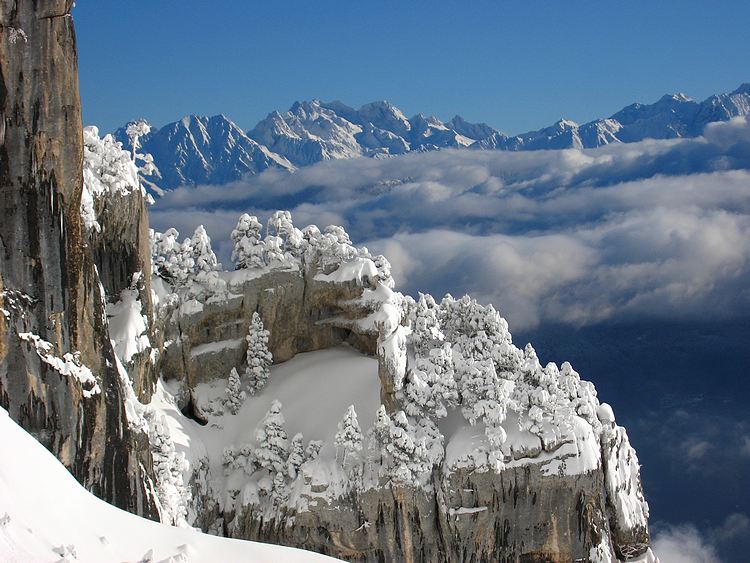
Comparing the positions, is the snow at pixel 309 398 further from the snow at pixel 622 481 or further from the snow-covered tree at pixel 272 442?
the snow at pixel 622 481

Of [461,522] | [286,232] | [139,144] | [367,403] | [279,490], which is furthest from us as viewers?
[286,232]

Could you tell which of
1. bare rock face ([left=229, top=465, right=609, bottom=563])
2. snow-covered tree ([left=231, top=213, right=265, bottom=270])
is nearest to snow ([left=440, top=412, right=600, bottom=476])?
bare rock face ([left=229, top=465, right=609, bottom=563])

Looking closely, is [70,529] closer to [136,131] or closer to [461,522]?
[461,522]

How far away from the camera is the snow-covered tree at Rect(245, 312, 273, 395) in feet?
210

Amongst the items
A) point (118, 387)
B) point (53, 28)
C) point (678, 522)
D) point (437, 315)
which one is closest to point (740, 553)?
point (678, 522)

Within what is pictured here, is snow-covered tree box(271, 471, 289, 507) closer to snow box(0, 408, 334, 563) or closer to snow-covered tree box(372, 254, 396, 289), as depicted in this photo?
snow-covered tree box(372, 254, 396, 289)

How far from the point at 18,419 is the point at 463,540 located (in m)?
30.8

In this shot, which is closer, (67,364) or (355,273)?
(67,364)

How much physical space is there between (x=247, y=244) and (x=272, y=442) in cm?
1696

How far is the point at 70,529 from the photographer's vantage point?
26.2m

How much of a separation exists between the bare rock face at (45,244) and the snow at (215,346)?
76.3ft

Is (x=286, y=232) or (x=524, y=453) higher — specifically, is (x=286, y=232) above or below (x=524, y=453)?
above

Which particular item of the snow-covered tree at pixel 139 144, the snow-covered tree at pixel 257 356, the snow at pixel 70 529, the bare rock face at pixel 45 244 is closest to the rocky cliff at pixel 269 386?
the bare rock face at pixel 45 244

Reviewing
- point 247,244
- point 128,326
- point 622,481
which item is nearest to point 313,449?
point 128,326
